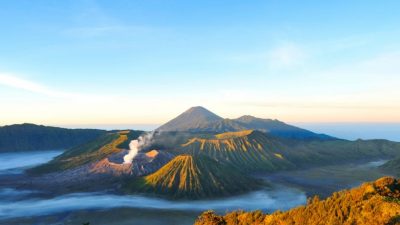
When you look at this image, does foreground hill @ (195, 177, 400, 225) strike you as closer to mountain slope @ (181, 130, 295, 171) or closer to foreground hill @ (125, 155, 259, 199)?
foreground hill @ (125, 155, 259, 199)

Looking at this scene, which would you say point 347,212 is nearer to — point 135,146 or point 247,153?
point 135,146

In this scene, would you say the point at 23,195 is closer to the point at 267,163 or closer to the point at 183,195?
the point at 183,195

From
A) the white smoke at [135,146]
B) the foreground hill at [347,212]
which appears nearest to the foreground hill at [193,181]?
the white smoke at [135,146]

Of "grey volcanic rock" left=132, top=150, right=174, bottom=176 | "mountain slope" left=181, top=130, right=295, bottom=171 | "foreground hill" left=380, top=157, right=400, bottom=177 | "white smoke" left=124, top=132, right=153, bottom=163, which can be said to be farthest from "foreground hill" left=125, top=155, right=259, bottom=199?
"foreground hill" left=380, top=157, right=400, bottom=177

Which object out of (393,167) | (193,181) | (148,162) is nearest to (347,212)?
(193,181)

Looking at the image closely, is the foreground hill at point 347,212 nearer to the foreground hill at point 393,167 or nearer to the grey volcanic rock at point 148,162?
the grey volcanic rock at point 148,162

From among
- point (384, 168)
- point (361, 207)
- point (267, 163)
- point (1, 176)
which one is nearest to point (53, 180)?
point (1, 176)
